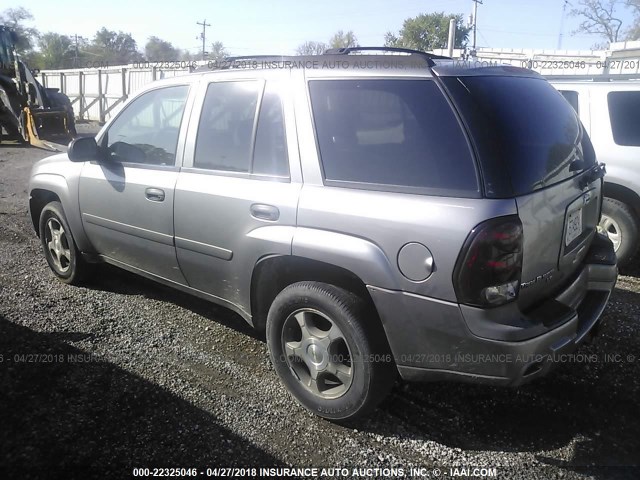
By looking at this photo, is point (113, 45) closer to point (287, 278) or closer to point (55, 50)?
point (55, 50)

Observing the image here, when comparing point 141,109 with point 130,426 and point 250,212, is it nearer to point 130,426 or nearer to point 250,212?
point 250,212

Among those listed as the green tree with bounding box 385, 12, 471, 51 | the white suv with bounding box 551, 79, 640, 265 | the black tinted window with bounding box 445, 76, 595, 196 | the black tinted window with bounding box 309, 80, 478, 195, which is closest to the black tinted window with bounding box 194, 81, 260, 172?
the black tinted window with bounding box 309, 80, 478, 195

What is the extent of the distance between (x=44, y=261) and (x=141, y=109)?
2418 mm

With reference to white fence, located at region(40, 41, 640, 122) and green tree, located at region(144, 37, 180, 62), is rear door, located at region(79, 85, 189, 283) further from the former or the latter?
green tree, located at region(144, 37, 180, 62)

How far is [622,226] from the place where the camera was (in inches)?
206

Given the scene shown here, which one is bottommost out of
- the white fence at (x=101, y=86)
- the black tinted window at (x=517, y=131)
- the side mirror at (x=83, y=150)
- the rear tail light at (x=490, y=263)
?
the rear tail light at (x=490, y=263)

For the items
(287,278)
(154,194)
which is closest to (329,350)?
(287,278)

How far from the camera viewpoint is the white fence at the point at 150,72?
16109 millimetres

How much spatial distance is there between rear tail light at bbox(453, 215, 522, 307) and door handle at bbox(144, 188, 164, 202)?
6.94 ft

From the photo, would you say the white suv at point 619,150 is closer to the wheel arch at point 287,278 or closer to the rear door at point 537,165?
the rear door at point 537,165

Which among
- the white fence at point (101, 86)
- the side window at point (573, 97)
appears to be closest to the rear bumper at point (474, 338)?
the side window at point (573, 97)

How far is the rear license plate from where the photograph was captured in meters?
2.65

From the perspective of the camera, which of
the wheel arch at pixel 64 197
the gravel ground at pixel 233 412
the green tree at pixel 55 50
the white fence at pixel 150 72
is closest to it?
the gravel ground at pixel 233 412

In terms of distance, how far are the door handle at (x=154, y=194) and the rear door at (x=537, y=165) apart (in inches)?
80.1
